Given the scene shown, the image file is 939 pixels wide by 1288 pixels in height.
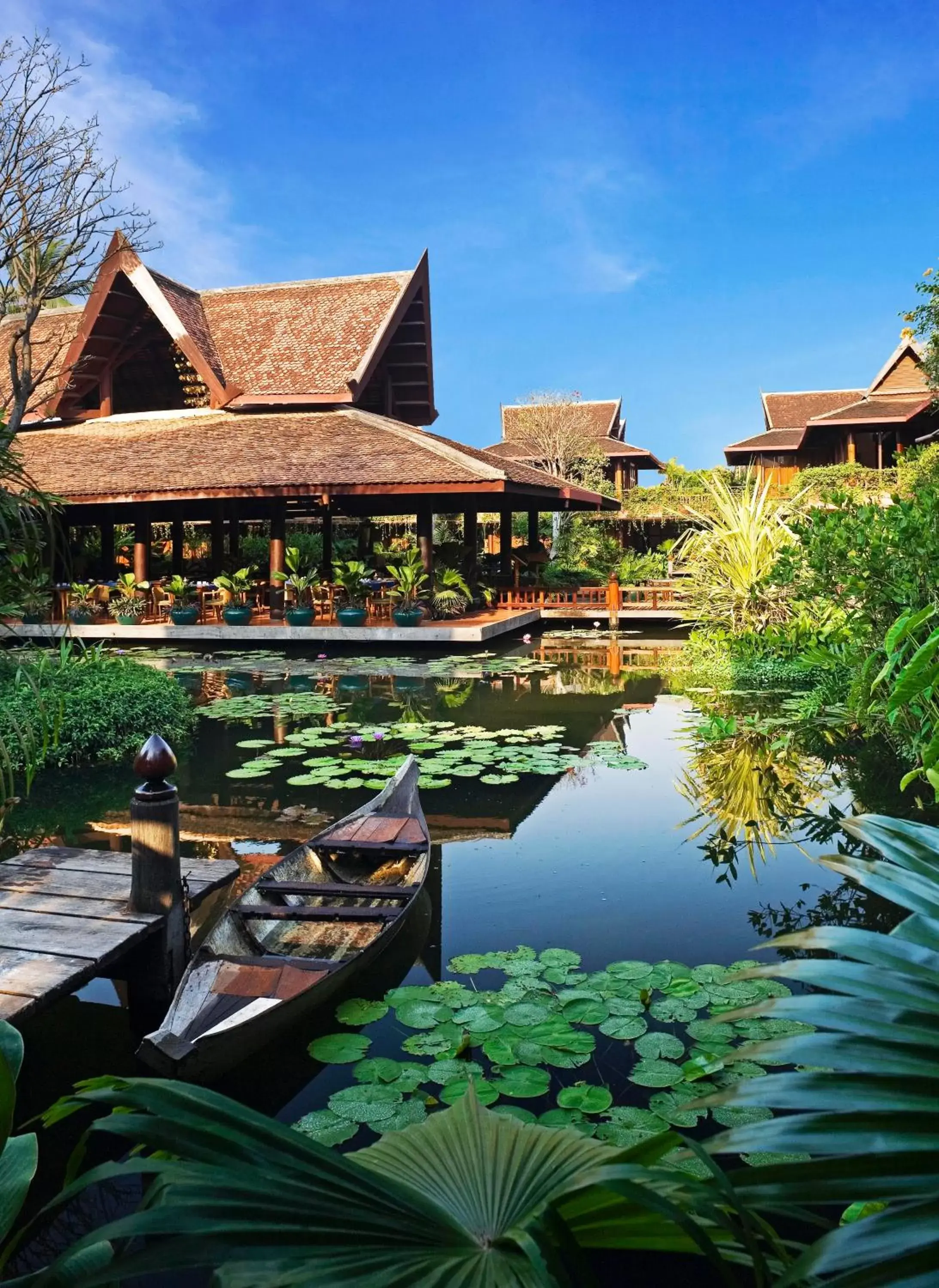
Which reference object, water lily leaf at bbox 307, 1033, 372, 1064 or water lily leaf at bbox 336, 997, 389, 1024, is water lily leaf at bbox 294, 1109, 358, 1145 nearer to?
water lily leaf at bbox 307, 1033, 372, 1064

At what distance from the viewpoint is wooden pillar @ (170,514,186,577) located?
21078mm

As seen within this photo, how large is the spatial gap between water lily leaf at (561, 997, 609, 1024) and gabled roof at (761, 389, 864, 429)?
38372mm

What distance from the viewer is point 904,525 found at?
21.4 ft

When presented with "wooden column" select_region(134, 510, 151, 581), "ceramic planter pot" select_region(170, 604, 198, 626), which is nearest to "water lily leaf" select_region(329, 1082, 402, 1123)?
"ceramic planter pot" select_region(170, 604, 198, 626)

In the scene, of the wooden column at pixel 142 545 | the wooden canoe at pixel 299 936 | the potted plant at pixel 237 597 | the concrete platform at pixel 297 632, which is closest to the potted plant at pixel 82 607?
the concrete platform at pixel 297 632

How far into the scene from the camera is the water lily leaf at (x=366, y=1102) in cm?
316

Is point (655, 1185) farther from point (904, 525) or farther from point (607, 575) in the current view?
point (607, 575)

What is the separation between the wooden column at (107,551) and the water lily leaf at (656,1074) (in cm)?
1994

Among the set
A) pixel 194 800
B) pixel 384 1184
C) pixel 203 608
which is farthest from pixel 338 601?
pixel 384 1184

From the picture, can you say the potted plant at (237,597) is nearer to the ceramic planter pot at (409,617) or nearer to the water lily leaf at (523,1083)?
the ceramic planter pot at (409,617)

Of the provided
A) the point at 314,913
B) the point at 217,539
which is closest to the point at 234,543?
the point at 217,539

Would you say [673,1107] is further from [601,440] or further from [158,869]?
[601,440]

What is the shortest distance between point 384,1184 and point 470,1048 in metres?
2.73

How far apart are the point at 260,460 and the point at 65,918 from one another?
46.9ft
